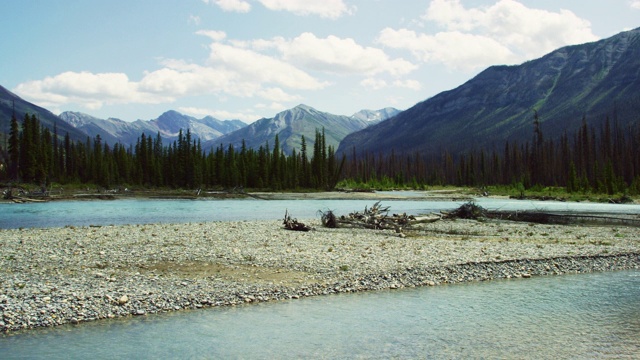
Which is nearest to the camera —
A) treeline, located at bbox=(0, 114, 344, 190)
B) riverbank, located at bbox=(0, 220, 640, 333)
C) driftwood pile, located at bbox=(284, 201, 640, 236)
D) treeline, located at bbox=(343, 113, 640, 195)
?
riverbank, located at bbox=(0, 220, 640, 333)

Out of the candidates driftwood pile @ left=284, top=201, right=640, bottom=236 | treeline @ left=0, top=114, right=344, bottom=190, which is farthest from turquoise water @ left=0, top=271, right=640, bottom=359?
treeline @ left=0, top=114, right=344, bottom=190

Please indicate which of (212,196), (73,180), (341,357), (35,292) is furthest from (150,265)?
(73,180)

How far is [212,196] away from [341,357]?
9101cm

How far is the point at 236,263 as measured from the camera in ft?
67.8

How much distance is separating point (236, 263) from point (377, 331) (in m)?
9.09

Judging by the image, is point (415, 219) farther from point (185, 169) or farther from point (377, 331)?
point (185, 169)

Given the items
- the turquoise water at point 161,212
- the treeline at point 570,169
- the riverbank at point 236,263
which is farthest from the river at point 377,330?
the treeline at point 570,169

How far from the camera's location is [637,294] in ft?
57.1

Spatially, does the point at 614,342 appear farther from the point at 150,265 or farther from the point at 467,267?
the point at 150,265

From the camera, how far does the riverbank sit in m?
15.0

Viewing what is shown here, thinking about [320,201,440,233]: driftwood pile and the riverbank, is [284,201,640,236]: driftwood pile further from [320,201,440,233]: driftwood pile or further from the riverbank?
the riverbank

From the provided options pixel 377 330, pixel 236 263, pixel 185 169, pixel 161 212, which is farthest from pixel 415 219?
pixel 185 169

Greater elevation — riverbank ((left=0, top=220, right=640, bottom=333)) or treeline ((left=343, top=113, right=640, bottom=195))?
treeline ((left=343, top=113, right=640, bottom=195))

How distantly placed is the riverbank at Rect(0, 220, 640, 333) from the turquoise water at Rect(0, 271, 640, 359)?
42.1 inches
